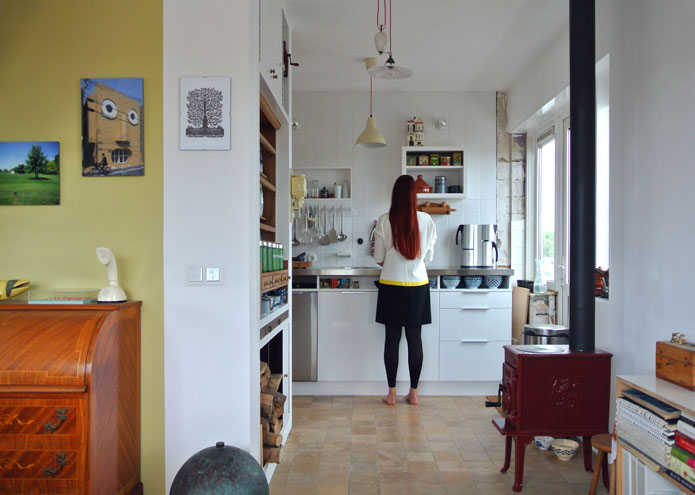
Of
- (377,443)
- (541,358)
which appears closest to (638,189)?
(541,358)

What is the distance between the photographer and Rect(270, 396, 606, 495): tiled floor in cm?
243

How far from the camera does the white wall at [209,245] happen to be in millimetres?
2047

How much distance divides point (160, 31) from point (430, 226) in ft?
7.55

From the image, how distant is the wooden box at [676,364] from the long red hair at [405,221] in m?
1.82

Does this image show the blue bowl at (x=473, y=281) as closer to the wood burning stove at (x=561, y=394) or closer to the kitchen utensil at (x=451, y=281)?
the kitchen utensil at (x=451, y=281)

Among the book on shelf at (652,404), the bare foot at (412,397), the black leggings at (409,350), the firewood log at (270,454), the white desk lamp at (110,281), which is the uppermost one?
the white desk lamp at (110,281)

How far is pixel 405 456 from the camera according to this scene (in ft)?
9.20

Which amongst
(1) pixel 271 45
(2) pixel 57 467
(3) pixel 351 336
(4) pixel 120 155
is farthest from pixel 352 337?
(2) pixel 57 467

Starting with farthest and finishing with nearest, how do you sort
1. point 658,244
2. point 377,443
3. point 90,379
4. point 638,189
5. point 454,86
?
1. point 454,86
2. point 377,443
3. point 638,189
4. point 658,244
5. point 90,379

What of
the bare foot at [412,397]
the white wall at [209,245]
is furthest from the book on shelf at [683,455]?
the bare foot at [412,397]

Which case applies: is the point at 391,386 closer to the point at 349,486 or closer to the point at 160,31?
the point at 349,486

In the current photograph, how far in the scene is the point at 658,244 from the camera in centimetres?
230

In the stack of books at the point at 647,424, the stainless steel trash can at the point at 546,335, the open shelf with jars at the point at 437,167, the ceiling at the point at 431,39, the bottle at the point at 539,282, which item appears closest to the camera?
the stack of books at the point at 647,424

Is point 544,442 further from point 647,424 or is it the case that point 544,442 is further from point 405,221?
point 405,221
